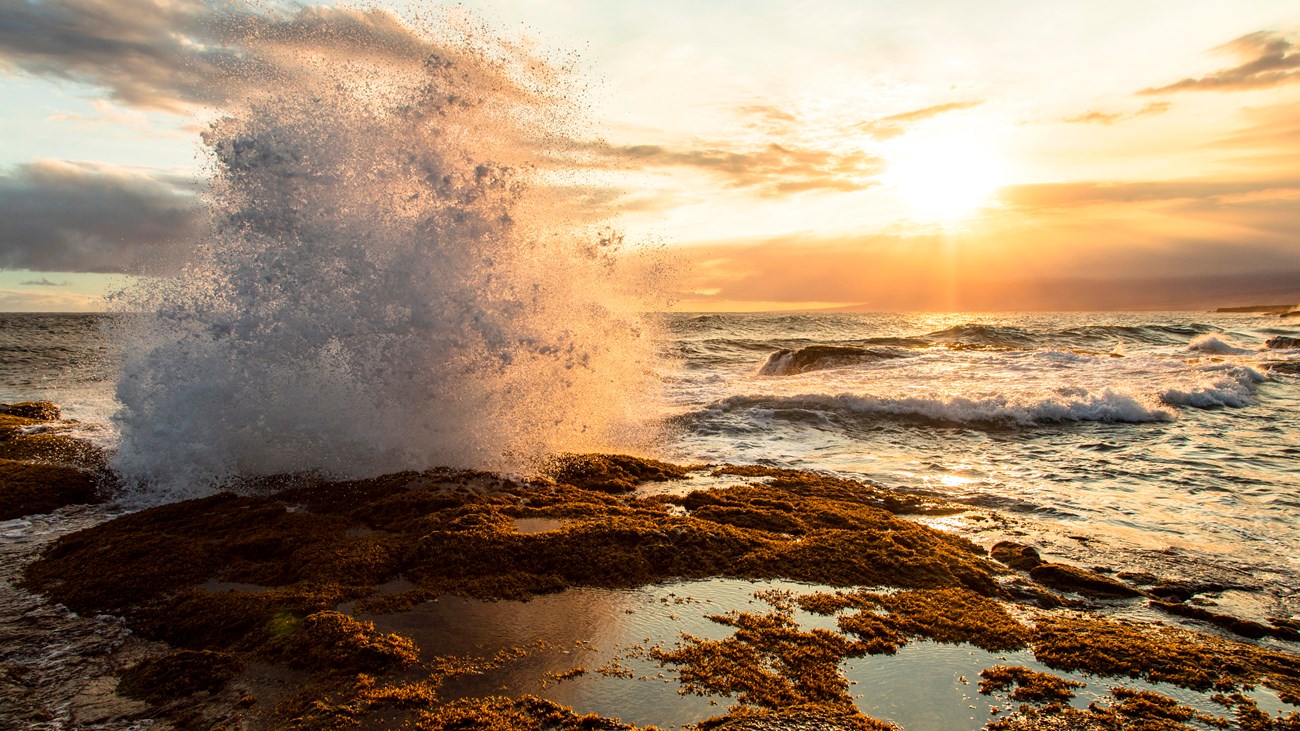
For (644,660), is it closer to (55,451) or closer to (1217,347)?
(55,451)

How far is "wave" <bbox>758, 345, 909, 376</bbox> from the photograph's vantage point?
24.2 m

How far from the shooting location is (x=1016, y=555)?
5746 millimetres

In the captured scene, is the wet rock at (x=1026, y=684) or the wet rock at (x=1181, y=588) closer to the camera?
the wet rock at (x=1026, y=684)

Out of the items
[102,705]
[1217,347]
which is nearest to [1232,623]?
[102,705]

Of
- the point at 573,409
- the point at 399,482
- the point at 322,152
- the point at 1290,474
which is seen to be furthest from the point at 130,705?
the point at 1290,474

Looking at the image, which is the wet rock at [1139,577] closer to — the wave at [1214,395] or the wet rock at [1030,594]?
the wet rock at [1030,594]

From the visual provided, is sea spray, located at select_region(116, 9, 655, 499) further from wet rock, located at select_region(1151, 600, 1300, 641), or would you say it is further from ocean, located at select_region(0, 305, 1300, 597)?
wet rock, located at select_region(1151, 600, 1300, 641)

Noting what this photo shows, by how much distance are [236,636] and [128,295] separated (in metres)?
7.96

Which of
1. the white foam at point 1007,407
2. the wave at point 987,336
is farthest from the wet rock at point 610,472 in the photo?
the wave at point 987,336

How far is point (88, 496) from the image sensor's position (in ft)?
22.6

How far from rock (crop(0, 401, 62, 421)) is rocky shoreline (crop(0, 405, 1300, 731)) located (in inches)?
211

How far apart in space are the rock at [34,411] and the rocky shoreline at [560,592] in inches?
211

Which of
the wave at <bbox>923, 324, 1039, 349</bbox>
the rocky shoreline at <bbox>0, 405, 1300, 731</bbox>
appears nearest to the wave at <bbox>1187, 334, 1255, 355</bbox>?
the wave at <bbox>923, 324, 1039, 349</bbox>

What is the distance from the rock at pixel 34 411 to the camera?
11.5 meters
